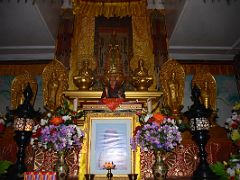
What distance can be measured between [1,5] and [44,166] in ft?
7.79

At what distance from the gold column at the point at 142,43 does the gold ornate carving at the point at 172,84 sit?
0.18m

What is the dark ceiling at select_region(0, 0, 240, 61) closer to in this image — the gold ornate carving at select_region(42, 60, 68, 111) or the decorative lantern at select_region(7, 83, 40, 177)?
the gold ornate carving at select_region(42, 60, 68, 111)

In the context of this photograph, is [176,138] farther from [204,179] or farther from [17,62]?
[17,62]

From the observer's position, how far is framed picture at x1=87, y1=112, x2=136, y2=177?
3.23 meters

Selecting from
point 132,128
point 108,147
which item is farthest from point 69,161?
point 132,128

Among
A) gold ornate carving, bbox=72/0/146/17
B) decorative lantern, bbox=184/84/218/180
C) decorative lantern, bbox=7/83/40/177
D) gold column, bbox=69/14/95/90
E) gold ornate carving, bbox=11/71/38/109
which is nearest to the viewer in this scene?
decorative lantern, bbox=184/84/218/180

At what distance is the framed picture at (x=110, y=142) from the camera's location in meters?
3.23

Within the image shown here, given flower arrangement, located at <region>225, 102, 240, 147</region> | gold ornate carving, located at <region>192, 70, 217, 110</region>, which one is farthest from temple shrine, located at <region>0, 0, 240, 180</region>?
flower arrangement, located at <region>225, 102, 240, 147</region>

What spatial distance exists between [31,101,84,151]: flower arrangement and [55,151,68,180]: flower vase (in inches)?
3.6

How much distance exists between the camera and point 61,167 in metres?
2.98

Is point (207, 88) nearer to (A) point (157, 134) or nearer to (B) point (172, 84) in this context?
(B) point (172, 84)

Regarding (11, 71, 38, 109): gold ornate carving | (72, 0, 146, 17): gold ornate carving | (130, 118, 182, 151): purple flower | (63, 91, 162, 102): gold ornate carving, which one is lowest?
(130, 118, 182, 151): purple flower

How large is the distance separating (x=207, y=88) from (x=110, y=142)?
5.87ft

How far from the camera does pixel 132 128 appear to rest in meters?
3.41
